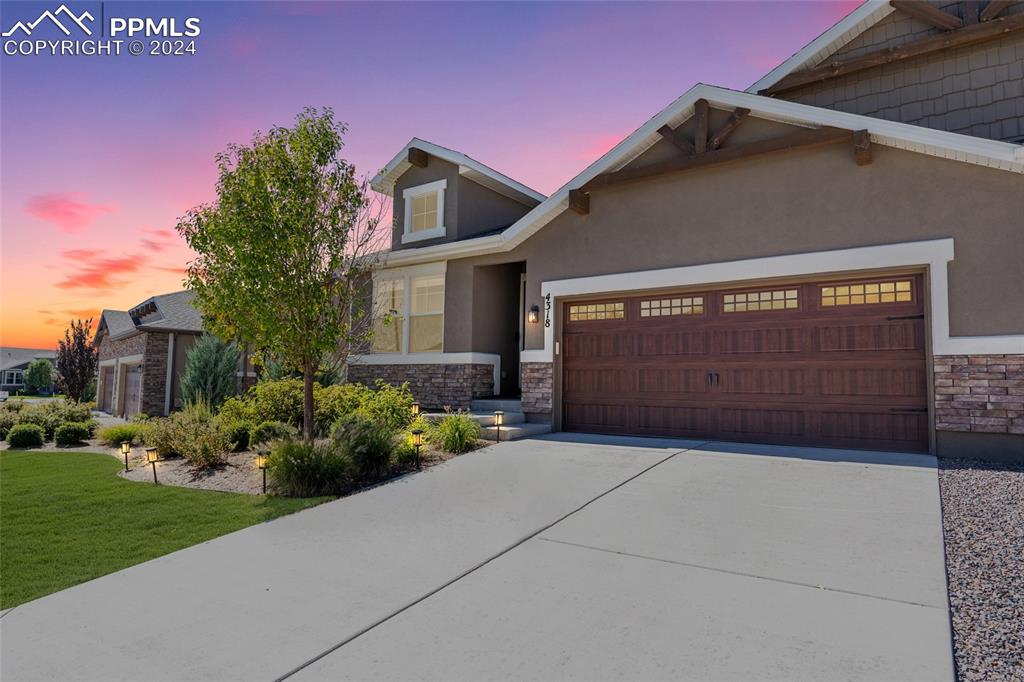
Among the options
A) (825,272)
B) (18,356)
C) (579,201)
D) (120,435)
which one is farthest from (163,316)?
(18,356)

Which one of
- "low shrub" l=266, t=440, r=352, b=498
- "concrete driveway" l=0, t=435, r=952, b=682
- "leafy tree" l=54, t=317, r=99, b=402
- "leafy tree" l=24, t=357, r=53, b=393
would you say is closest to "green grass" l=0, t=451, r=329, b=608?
"low shrub" l=266, t=440, r=352, b=498

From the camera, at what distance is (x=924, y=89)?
10.3 metres

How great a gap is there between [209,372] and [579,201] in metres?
13.1

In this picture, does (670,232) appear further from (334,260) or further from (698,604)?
(698,604)

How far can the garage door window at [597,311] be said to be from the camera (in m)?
10.8

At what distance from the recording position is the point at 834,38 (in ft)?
36.4

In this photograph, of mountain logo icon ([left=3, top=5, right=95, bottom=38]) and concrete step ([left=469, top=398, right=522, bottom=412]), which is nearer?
mountain logo icon ([left=3, top=5, right=95, bottom=38])

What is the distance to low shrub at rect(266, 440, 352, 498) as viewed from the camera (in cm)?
729

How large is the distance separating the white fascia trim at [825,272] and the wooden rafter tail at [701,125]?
6.63 feet

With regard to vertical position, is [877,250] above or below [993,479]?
above

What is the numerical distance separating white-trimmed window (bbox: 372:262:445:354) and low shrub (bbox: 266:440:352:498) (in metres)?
6.14

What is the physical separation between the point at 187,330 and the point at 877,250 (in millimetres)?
21978

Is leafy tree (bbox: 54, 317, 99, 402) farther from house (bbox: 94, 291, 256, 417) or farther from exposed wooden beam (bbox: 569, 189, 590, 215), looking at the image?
exposed wooden beam (bbox: 569, 189, 590, 215)

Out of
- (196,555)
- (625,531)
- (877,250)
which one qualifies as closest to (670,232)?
(877,250)
